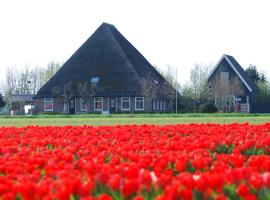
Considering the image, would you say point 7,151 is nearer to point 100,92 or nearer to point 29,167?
point 29,167

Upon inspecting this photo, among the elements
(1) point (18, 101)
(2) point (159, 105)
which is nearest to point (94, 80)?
(2) point (159, 105)

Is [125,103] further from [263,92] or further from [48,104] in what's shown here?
[263,92]

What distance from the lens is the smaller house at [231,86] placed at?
6311 cm

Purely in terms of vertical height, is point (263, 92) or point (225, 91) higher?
point (263, 92)

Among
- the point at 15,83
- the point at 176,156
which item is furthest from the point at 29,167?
the point at 15,83

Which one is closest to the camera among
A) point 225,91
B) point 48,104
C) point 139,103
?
point 139,103

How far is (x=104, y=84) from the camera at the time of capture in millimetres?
61312

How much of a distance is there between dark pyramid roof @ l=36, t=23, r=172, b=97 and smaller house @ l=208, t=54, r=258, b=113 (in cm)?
733

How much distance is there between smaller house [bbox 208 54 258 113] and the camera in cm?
6311

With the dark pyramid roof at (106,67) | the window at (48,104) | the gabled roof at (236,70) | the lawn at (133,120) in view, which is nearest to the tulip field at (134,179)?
the lawn at (133,120)

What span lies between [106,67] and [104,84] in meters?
2.29

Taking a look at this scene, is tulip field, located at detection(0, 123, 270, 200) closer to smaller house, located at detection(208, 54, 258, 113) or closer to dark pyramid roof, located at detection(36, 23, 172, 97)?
dark pyramid roof, located at detection(36, 23, 172, 97)

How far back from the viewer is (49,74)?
87188 millimetres

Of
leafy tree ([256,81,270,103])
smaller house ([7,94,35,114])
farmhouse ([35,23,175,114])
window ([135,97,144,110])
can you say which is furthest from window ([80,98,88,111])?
leafy tree ([256,81,270,103])
